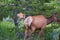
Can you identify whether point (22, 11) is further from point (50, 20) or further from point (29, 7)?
point (50, 20)

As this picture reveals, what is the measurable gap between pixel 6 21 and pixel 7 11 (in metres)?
0.07

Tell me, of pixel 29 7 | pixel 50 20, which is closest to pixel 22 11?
pixel 29 7

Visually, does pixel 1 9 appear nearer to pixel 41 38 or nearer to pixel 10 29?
pixel 10 29

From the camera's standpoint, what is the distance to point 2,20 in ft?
4.53

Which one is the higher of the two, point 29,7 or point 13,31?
point 29,7

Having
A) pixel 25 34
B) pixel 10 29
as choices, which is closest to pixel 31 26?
pixel 25 34

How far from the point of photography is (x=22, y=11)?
130cm

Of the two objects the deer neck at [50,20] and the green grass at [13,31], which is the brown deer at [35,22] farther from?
the green grass at [13,31]

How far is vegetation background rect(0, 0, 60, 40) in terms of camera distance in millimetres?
1256

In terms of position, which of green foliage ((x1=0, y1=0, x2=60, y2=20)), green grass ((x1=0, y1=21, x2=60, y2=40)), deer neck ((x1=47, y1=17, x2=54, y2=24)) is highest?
green foliage ((x1=0, y1=0, x2=60, y2=20))

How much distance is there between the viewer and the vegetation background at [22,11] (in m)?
1.26

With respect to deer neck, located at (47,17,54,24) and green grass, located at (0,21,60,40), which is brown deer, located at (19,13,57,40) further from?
green grass, located at (0,21,60,40)

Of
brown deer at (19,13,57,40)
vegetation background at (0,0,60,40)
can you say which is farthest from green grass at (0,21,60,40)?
brown deer at (19,13,57,40)

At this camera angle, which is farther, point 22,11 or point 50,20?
point 22,11
